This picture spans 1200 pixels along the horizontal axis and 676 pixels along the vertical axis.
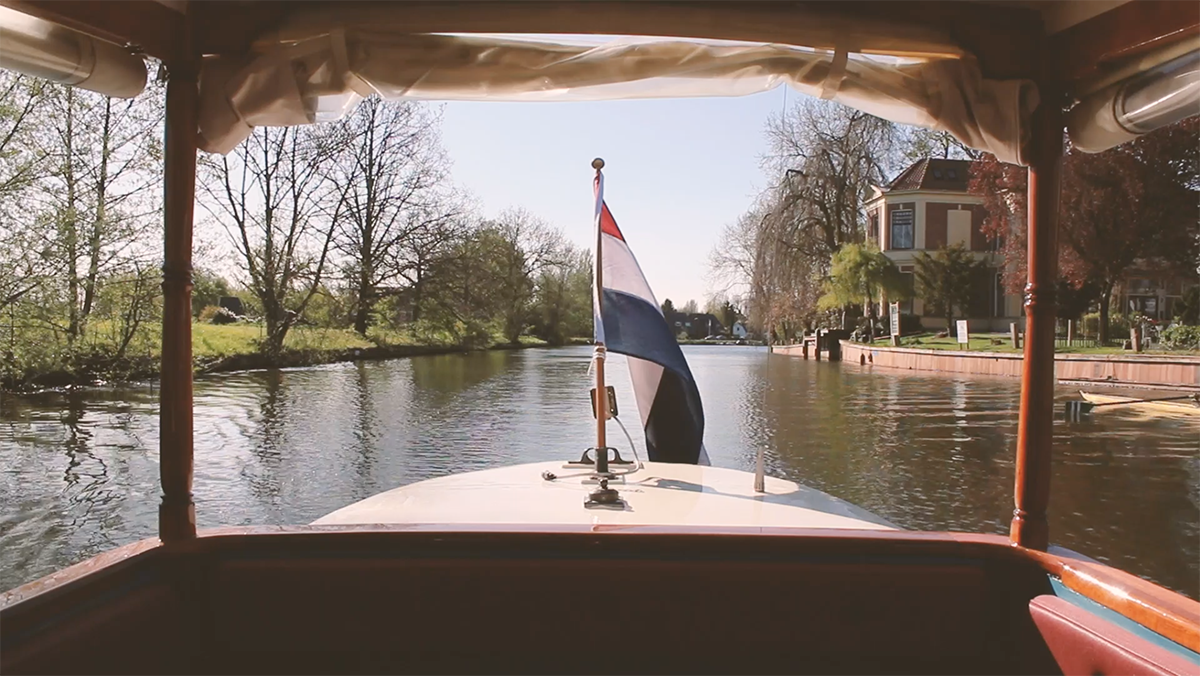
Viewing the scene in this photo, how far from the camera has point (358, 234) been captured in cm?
2753

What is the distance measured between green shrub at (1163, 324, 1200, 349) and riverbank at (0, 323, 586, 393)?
19.0 metres

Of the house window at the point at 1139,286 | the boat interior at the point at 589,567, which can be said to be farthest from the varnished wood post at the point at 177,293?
the house window at the point at 1139,286

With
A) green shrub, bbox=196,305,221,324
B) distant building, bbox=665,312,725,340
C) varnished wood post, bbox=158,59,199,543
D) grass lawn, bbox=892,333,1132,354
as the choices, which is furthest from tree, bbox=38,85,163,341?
distant building, bbox=665,312,725,340

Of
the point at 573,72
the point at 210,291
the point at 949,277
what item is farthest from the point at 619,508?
the point at 949,277

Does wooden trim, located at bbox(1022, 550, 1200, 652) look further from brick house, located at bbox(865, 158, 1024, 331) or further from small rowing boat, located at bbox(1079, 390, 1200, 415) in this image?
brick house, located at bbox(865, 158, 1024, 331)

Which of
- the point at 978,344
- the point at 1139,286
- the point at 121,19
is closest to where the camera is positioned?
the point at 121,19

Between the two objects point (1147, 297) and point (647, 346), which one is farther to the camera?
point (1147, 297)

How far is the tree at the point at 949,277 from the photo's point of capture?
102 ft

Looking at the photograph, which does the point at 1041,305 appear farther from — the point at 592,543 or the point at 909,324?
the point at 909,324

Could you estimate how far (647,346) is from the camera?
6.22 meters

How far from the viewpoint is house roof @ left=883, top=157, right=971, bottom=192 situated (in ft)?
109

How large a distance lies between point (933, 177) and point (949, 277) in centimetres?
492

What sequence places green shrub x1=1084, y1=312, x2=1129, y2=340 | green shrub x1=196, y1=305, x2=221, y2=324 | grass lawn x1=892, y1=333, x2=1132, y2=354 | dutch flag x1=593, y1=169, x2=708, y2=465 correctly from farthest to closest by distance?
green shrub x1=1084, y1=312, x2=1129, y2=340 < green shrub x1=196, y1=305, x2=221, y2=324 < grass lawn x1=892, y1=333, x2=1132, y2=354 < dutch flag x1=593, y1=169, x2=708, y2=465

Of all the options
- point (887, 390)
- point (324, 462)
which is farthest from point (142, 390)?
point (887, 390)
